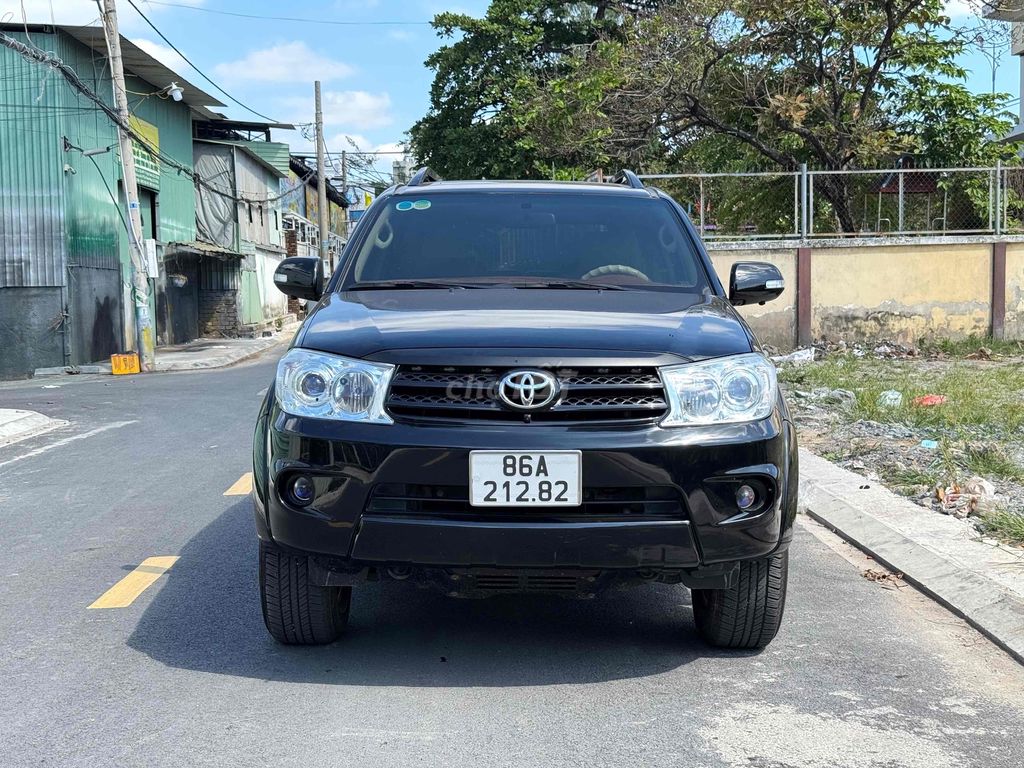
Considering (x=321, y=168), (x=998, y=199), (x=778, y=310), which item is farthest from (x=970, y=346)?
(x=321, y=168)

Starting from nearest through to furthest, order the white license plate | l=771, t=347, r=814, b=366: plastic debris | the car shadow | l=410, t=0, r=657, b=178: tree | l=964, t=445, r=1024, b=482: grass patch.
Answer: the white license plate, the car shadow, l=964, t=445, r=1024, b=482: grass patch, l=771, t=347, r=814, b=366: plastic debris, l=410, t=0, r=657, b=178: tree

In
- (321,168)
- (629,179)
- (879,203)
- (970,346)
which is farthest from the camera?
(321,168)

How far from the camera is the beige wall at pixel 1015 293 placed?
18.4 m

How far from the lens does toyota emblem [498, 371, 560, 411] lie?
3.54 meters

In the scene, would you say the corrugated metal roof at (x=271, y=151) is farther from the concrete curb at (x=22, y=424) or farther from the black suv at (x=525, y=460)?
the black suv at (x=525, y=460)

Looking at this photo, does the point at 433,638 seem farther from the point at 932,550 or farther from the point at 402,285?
the point at 932,550

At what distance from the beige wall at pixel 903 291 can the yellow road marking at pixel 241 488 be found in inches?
492

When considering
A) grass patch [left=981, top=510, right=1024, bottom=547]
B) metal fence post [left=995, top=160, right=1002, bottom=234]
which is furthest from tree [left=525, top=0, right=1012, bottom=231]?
grass patch [left=981, top=510, right=1024, bottom=547]

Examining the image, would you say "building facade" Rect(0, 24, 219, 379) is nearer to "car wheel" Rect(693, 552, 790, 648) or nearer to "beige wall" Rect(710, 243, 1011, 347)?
"beige wall" Rect(710, 243, 1011, 347)

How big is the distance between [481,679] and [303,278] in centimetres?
202

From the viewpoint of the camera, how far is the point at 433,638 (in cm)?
430

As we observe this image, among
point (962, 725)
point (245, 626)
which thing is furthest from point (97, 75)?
point (962, 725)

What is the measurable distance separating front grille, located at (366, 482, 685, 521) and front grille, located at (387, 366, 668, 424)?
225 mm

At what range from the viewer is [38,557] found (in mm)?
5809
